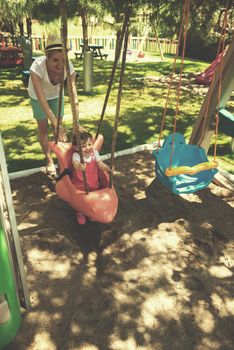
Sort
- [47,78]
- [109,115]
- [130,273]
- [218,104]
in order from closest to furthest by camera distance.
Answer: [130,273] < [47,78] < [218,104] < [109,115]

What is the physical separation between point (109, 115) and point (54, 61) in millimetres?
3529

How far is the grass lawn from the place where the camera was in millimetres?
4930

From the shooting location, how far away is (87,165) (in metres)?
3.19

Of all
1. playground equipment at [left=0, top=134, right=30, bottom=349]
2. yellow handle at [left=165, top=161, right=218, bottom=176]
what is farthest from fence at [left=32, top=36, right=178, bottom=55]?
playground equipment at [left=0, top=134, right=30, bottom=349]

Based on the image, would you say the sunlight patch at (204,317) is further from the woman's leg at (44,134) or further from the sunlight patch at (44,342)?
the woman's leg at (44,134)

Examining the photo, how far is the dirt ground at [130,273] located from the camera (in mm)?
2273

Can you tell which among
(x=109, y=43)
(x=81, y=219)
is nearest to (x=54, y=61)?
(x=81, y=219)

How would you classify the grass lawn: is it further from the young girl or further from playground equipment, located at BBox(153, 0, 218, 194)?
the young girl

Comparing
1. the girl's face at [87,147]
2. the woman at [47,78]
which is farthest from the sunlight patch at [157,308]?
the woman at [47,78]

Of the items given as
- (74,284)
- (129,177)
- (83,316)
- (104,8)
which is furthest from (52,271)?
(104,8)

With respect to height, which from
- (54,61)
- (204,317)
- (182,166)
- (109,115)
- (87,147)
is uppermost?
(54,61)

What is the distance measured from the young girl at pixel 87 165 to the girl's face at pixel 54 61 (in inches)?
29.5

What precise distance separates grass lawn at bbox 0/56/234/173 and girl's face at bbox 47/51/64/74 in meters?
1.57

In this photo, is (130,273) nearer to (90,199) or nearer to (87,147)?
(90,199)
